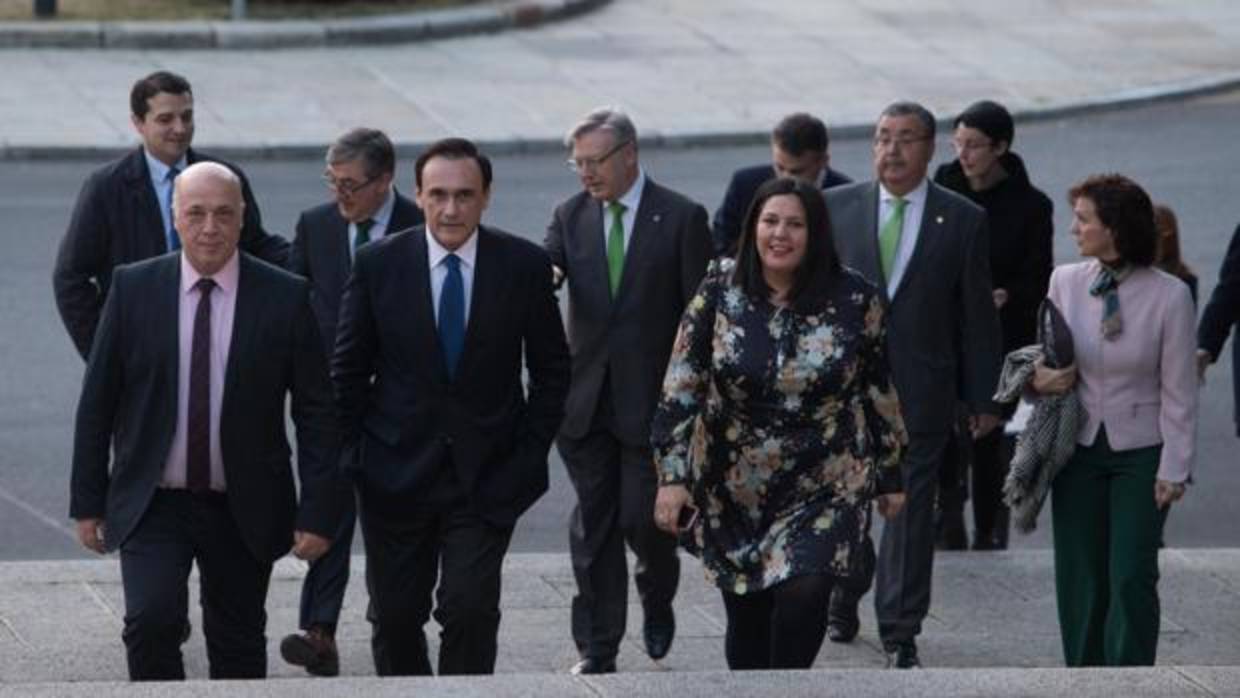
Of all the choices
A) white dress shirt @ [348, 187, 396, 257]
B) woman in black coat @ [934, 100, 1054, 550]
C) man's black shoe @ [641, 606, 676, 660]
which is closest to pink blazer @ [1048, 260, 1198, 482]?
man's black shoe @ [641, 606, 676, 660]

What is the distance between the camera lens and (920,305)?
33.9 ft

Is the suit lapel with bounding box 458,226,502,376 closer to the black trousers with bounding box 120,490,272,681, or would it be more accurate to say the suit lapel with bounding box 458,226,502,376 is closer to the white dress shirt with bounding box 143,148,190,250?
the black trousers with bounding box 120,490,272,681

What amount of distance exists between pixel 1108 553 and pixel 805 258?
1823 millimetres

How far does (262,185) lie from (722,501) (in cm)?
1169

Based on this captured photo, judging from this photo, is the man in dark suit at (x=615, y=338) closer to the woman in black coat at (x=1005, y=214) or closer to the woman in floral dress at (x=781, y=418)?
the woman in floral dress at (x=781, y=418)

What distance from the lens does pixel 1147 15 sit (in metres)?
28.7

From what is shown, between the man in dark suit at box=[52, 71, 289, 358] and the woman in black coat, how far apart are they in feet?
9.79

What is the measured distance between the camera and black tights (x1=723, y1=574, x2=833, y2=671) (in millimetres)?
8430

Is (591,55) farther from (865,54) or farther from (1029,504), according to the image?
(1029,504)

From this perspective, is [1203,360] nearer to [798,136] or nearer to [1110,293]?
[1110,293]

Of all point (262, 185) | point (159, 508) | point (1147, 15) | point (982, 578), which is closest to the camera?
point (159, 508)

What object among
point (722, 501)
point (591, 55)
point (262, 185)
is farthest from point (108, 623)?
point (591, 55)

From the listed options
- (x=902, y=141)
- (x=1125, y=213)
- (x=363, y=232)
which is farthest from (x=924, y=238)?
(x=363, y=232)

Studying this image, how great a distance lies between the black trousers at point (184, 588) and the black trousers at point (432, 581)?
0.55 m
